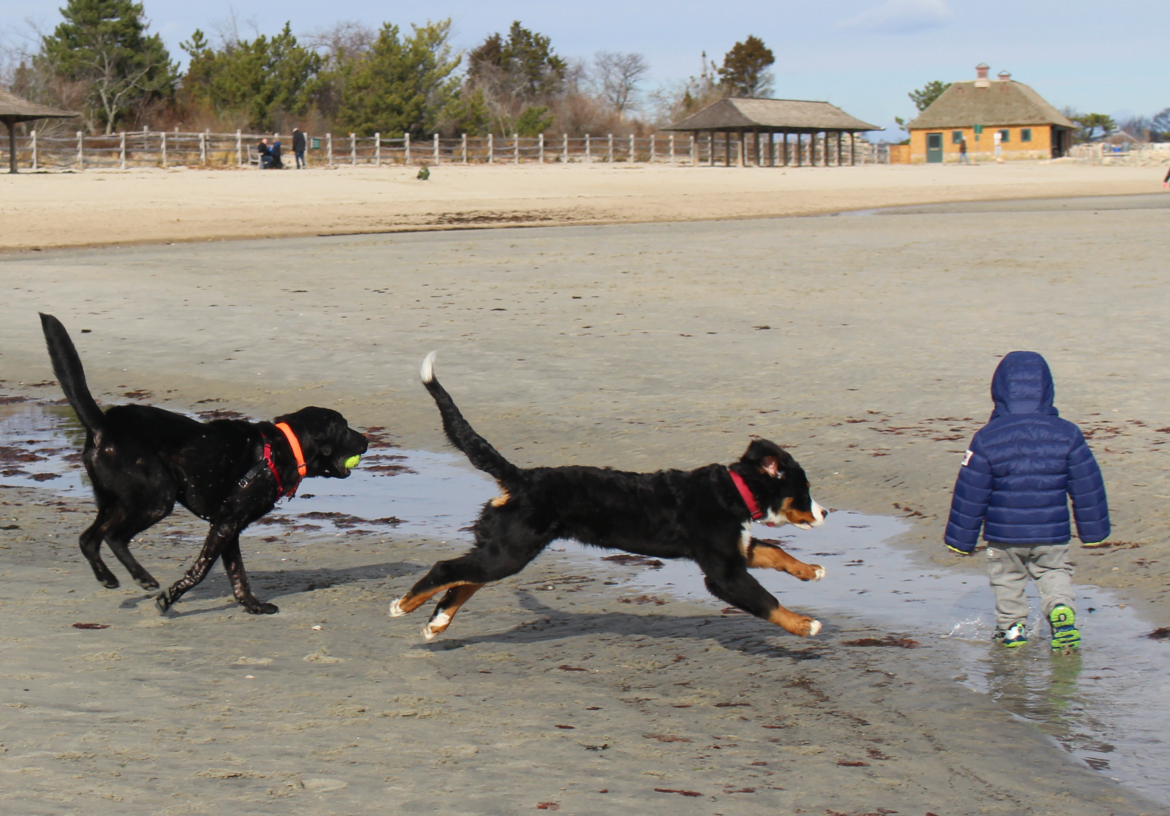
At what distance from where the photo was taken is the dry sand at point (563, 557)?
3.91m

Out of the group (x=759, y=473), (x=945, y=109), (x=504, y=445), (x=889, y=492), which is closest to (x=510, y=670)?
(x=759, y=473)

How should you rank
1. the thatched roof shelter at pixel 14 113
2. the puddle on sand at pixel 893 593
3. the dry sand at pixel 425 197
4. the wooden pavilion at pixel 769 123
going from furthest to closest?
the wooden pavilion at pixel 769 123 → the thatched roof shelter at pixel 14 113 → the dry sand at pixel 425 197 → the puddle on sand at pixel 893 593

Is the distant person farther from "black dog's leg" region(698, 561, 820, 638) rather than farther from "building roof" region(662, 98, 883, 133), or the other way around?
"black dog's leg" region(698, 561, 820, 638)

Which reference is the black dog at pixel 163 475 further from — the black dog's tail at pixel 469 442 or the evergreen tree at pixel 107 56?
the evergreen tree at pixel 107 56

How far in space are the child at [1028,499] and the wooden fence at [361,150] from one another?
44969mm

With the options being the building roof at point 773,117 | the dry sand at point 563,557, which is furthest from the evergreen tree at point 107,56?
the dry sand at point 563,557

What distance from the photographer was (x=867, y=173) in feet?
180

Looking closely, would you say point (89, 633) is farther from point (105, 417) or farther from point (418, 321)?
point (418, 321)

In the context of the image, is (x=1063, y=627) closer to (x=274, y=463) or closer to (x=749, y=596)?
(x=749, y=596)

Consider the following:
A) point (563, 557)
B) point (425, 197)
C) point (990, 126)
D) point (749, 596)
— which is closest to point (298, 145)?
point (425, 197)

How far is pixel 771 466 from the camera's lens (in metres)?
5.38

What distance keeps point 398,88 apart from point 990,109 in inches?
1750

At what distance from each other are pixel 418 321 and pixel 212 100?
2117 inches

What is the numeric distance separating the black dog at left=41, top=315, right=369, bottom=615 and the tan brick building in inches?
3349
